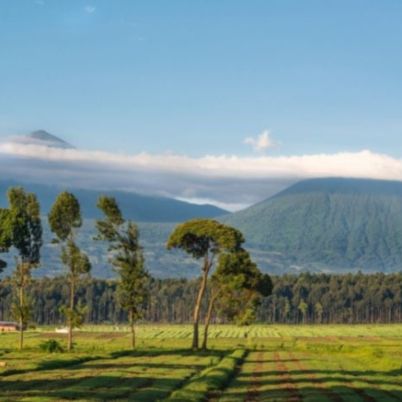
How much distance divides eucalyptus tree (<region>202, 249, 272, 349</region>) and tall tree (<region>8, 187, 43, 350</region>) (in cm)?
1874

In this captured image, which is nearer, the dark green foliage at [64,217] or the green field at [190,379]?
the green field at [190,379]

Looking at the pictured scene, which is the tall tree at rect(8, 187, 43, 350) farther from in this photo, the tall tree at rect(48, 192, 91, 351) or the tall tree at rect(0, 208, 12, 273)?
the tall tree at rect(48, 192, 91, 351)

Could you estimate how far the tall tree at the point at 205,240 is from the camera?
315 ft

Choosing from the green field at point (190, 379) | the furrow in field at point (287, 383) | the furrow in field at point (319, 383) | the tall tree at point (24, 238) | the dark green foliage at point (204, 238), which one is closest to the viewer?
the green field at point (190, 379)

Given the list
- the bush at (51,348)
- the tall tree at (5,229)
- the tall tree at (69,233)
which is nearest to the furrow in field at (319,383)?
the bush at (51,348)

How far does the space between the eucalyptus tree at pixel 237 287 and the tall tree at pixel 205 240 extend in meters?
1.23

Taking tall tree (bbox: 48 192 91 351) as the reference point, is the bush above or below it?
below

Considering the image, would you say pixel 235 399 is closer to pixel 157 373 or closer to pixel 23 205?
pixel 157 373

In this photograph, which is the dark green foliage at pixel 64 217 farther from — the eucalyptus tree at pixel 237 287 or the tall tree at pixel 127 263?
the eucalyptus tree at pixel 237 287

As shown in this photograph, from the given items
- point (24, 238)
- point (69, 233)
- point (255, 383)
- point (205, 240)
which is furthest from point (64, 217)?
point (255, 383)

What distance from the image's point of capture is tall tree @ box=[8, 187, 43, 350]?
9225cm

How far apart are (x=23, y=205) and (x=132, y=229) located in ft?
38.7

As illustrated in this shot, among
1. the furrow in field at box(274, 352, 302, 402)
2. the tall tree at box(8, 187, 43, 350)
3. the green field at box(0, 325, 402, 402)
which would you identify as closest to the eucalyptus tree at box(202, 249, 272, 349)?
the tall tree at box(8, 187, 43, 350)

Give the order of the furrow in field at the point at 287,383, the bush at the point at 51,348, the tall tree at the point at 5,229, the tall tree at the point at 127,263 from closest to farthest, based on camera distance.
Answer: the furrow in field at the point at 287,383, the bush at the point at 51,348, the tall tree at the point at 5,229, the tall tree at the point at 127,263
